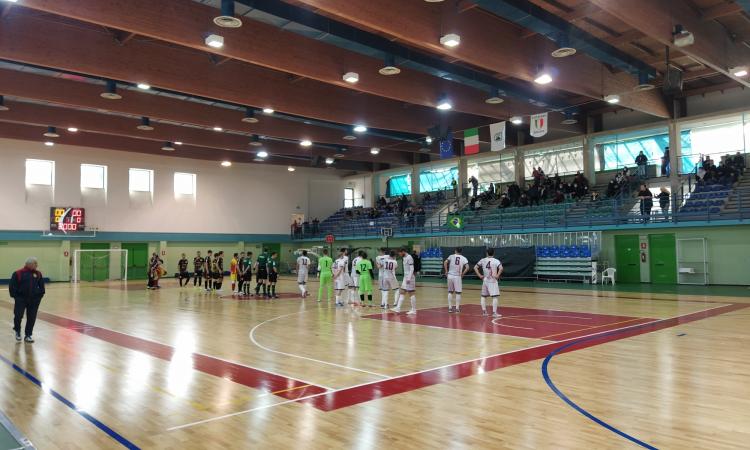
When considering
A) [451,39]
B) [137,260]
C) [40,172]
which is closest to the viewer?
[451,39]

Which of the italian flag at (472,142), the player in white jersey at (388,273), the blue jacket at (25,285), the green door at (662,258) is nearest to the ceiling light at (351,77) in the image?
the player in white jersey at (388,273)

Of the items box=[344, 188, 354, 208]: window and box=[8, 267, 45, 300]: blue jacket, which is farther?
box=[344, 188, 354, 208]: window

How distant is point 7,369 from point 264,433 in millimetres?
5411

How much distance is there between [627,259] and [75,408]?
25704 millimetres

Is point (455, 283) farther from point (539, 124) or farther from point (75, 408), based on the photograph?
point (75, 408)

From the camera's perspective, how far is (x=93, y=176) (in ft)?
109

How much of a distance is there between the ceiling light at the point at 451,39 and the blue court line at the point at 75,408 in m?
10.9

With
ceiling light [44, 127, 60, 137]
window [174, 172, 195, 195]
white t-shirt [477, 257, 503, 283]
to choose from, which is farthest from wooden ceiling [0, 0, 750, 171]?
window [174, 172, 195, 195]

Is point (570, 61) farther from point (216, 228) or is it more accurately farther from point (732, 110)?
point (216, 228)

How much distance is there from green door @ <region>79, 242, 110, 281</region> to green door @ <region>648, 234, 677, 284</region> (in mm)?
31865

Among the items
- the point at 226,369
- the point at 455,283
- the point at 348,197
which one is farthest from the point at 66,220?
the point at 226,369

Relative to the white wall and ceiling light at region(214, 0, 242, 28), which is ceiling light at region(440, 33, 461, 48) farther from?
the white wall

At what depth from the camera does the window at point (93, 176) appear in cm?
3281

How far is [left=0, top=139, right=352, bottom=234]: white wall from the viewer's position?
30.4 meters
